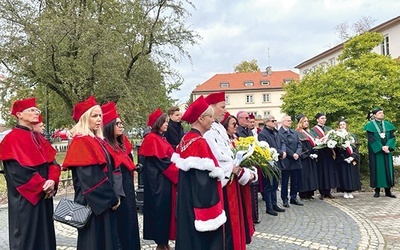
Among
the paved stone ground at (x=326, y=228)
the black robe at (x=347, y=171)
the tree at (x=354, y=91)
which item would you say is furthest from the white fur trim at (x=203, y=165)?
the tree at (x=354, y=91)

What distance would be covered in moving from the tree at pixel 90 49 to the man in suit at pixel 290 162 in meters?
9.81

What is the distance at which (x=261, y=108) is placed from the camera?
216ft

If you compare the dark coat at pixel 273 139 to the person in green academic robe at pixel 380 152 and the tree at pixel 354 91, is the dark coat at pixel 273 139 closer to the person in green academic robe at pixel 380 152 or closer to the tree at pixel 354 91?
the person in green academic robe at pixel 380 152

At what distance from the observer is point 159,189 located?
548cm

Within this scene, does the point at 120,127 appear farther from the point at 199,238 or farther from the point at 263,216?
the point at 263,216

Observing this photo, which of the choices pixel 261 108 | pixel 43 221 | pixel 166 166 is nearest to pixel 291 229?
pixel 166 166

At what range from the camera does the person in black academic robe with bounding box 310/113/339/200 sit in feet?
30.4

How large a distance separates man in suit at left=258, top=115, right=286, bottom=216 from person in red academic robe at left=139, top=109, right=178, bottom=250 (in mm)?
2892

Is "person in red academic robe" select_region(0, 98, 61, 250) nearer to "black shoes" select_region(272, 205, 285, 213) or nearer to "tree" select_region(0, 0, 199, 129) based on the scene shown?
"black shoes" select_region(272, 205, 285, 213)

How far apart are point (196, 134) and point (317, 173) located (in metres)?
6.26

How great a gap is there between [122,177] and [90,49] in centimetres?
1221

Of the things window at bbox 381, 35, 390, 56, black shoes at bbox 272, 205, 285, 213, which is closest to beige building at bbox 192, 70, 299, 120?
window at bbox 381, 35, 390, 56

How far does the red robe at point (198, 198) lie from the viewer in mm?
3572

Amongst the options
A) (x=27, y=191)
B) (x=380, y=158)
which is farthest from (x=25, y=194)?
(x=380, y=158)
